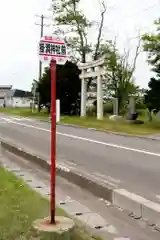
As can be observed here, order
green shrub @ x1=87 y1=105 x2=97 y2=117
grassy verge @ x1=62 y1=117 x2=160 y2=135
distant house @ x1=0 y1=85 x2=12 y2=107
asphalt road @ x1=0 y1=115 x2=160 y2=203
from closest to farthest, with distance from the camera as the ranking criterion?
asphalt road @ x1=0 y1=115 x2=160 y2=203
grassy verge @ x1=62 y1=117 x2=160 y2=135
green shrub @ x1=87 y1=105 x2=97 y2=117
distant house @ x1=0 y1=85 x2=12 y2=107

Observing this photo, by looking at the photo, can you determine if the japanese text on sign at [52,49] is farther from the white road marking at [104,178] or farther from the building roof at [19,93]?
the building roof at [19,93]

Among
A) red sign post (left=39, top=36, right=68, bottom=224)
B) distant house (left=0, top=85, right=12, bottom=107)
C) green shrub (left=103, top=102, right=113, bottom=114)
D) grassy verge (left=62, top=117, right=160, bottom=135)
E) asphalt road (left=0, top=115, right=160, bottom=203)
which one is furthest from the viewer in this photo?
distant house (left=0, top=85, right=12, bottom=107)

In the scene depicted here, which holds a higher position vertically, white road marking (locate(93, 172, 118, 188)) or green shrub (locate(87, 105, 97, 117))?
green shrub (locate(87, 105, 97, 117))

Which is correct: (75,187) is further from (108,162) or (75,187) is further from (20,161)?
(20,161)

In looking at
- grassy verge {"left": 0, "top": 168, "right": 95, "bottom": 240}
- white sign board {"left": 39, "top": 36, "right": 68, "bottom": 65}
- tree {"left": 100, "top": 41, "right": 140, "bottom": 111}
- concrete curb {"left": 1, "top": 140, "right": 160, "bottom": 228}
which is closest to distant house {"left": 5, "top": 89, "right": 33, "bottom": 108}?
tree {"left": 100, "top": 41, "right": 140, "bottom": 111}

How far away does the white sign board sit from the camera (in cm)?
479

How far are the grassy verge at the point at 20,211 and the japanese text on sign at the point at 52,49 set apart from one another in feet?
7.05

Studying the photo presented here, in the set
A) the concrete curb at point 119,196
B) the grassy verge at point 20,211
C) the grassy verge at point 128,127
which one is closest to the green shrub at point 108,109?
the grassy verge at point 128,127

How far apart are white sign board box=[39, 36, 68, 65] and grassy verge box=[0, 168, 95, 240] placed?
2.07 m

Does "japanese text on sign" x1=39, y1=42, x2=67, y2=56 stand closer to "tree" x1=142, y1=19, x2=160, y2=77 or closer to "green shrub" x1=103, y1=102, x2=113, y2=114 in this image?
"tree" x1=142, y1=19, x2=160, y2=77

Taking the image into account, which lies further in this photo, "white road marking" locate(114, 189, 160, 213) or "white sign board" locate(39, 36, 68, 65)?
"white road marking" locate(114, 189, 160, 213)

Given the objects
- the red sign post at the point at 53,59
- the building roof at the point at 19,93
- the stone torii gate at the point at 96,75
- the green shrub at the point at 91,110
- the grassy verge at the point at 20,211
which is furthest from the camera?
the building roof at the point at 19,93

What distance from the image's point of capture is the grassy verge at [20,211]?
174 inches

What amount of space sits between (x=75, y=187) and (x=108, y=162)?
8.94 feet
